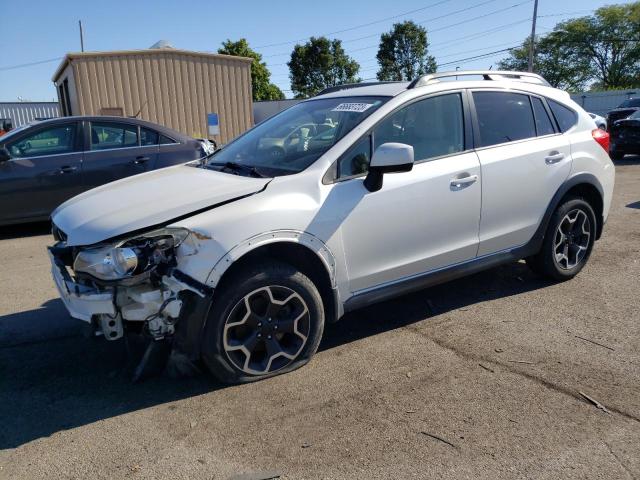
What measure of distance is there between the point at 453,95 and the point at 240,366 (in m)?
2.51

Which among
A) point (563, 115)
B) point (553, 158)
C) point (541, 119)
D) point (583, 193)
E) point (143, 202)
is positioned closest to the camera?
point (143, 202)

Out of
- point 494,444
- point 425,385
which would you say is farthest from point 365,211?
point 494,444

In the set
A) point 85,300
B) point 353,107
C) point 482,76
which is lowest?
point 85,300

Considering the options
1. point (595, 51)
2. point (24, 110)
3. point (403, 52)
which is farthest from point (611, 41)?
point (24, 110)

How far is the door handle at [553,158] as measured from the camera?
4.36 m

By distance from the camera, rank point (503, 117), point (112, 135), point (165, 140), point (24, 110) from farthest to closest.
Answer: point (24, 110)
point (165, 140)
point (112, 135)
point (503, 117)

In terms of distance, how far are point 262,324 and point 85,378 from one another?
120 cm

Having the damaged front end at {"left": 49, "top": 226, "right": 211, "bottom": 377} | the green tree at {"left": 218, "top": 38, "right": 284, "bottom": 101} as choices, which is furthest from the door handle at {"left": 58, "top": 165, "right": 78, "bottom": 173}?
the green tree at {"left": 218, "top": 38, "right": 284, "bottom": 101}

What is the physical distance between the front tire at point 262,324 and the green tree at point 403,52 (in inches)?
2451

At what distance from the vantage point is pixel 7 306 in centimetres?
459

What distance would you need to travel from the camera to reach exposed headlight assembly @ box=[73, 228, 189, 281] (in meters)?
2.85

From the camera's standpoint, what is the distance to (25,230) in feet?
25.5

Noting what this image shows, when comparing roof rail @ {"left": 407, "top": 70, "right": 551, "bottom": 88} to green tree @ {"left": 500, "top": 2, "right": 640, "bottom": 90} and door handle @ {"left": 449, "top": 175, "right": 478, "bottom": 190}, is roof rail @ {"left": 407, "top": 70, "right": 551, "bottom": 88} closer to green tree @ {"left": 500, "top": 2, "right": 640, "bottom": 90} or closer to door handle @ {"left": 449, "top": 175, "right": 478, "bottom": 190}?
door handle @ {"left": 449, "top": 175, "right": 478, "bottom": 190}

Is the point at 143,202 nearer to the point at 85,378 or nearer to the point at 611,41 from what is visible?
the point at 85,378
